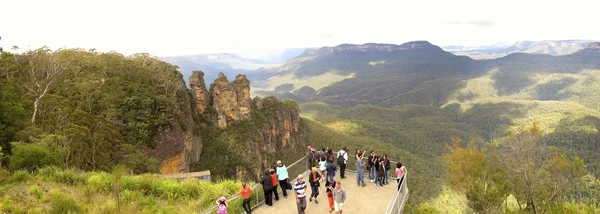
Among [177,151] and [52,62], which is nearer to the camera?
[52,62]

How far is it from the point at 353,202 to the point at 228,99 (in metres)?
48.6

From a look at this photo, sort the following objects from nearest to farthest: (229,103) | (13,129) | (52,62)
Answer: (13,129) < (52,62) < (229,103)

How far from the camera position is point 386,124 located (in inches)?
5492

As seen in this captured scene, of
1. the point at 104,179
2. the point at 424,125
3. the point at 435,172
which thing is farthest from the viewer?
the point at 424,125

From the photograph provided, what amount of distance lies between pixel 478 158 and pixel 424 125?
107 meters

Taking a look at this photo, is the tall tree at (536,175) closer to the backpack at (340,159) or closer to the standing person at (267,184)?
the backpack at (340,159)

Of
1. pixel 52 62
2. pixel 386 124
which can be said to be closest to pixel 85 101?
pixel 52 62

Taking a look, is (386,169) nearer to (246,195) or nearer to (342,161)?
(342,161)

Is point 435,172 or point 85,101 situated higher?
point 85,101

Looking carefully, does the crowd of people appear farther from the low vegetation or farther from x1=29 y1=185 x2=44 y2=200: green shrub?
x1=29 y1=185 x2=44 y2=200: green shrub

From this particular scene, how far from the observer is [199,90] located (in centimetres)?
5606

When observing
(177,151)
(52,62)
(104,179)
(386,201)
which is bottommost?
(177,151)

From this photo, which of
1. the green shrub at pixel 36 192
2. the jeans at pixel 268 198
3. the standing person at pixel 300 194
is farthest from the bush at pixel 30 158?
the standing person at pixel 300 194

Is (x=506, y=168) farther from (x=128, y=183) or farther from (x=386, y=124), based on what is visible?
(x=386, y=124)
